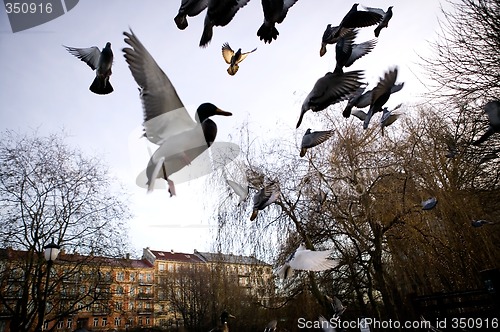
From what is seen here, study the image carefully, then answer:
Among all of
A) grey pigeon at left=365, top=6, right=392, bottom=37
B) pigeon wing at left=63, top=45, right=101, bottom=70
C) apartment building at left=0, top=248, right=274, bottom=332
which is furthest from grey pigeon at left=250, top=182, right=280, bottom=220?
apartment building at left=0, top=248, right=274, bottom=332

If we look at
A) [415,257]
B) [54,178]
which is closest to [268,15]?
[415,257]

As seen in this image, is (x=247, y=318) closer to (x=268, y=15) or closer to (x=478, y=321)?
(x=478, y=321)

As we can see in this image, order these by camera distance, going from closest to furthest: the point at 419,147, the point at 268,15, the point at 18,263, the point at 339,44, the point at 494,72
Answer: the point at 268,15 < the point at 339,44 < the point at 494,72 < the point at 419,147 < the point at 18,263

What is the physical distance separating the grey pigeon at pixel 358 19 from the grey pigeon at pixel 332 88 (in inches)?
15.9

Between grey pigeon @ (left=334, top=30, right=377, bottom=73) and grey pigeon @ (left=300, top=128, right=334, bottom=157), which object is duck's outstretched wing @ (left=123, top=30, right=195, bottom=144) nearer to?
grey pigeon @ (left=334, top=30, right=377, bottom=73)

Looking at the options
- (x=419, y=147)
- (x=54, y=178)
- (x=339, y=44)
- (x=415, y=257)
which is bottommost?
(x=415, y=257)

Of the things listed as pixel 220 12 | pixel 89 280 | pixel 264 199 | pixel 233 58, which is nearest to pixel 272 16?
pixel 220 12

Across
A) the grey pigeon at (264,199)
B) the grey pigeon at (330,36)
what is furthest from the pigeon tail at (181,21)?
the grey pigeon at (264,199)

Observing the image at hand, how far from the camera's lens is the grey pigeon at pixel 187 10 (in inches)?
72.1

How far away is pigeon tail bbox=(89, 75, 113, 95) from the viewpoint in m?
2.02

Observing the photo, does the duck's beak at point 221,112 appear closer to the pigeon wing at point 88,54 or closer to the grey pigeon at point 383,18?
the pigeon wing at point 88,54

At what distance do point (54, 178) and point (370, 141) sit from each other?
12.6 meters

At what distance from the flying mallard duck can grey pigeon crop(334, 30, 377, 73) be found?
1.47 metres

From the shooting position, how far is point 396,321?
717cm
